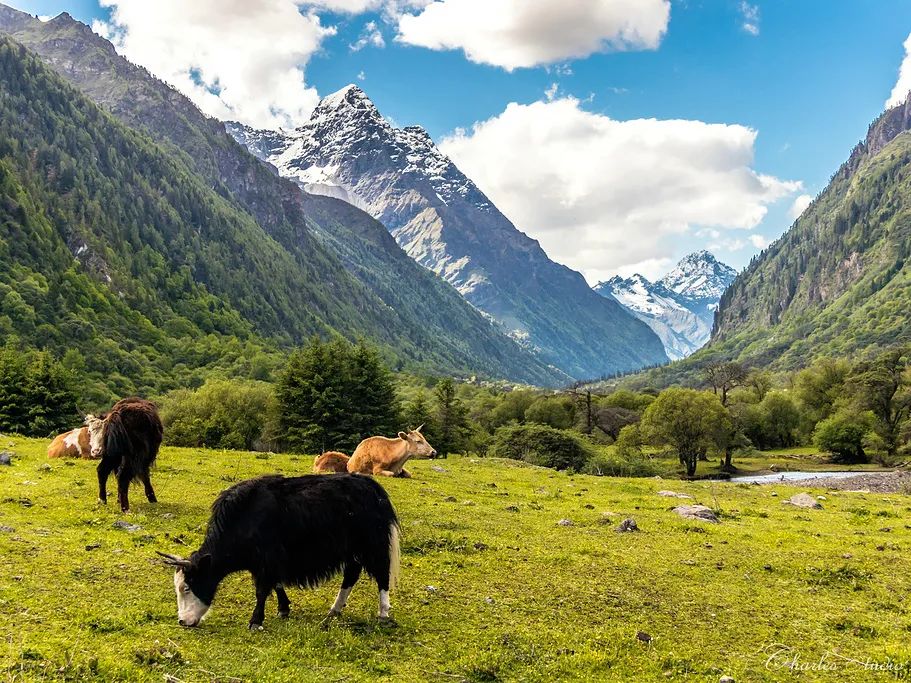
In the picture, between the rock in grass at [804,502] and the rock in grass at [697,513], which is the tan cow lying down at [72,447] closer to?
the rock in grass at [697,513]

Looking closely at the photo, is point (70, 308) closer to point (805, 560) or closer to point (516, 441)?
point (516, 441)

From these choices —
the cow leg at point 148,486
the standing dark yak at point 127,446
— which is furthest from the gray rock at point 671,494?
the standing dark yak at point 127,446

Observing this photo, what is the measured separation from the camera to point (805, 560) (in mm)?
17500

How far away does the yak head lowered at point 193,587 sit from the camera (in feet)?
35.4

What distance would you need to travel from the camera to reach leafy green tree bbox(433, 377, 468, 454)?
69.6m

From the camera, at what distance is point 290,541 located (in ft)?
37.4

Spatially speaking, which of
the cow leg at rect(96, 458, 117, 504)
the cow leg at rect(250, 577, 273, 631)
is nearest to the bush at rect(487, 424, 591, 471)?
the cow leg at rect(96, 458, 117, 504)

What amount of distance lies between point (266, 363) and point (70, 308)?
61.1 meters

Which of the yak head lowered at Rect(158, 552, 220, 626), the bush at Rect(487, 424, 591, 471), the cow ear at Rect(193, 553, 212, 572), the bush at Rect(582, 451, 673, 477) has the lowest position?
the bush at Rect(582, 451, 673, 477)

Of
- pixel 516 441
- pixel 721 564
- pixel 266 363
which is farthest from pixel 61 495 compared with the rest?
pixel 266 363

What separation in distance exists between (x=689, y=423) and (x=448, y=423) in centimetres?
3308

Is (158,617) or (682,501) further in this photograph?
(682,501)

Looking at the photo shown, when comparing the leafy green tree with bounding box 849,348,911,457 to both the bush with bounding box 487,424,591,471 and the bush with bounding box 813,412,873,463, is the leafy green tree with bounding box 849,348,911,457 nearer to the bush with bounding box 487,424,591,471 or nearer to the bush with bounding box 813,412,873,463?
the bush with bounding box 813,412,873,463

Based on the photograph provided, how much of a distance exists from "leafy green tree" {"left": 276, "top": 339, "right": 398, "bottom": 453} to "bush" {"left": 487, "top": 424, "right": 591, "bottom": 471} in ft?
58.4
